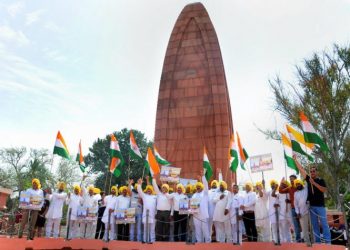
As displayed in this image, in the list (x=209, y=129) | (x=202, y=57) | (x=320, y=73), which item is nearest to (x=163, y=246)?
(x=209, y=129)

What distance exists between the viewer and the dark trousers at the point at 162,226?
858cm

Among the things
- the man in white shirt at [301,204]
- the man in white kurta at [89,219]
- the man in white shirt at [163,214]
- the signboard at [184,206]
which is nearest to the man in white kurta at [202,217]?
the signboard at [184,206]

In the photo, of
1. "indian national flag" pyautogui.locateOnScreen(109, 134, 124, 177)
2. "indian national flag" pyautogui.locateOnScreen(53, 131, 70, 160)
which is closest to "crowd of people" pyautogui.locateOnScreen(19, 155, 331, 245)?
"indian national flag" pyautogui.locateOnScreen(109, 134, 124, 177)

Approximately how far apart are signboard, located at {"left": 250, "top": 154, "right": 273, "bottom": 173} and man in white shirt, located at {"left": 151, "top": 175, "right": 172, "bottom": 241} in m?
2.27

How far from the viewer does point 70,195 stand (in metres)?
9.27

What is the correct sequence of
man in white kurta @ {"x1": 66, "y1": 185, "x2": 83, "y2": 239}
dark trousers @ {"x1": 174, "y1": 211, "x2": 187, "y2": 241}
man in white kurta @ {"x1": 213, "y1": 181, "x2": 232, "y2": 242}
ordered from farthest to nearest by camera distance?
1. man in white kurta @ {"x1": 66, "y1": 185, "x2": 83, "y2": 239}
2. dark trousers @ {"x1": 174, "y1": 211, "x2": 187, "y2": 241}
3. man in white kurta @ {"x1": 213, "y1": 181, "x2": 232, "y2": 242}

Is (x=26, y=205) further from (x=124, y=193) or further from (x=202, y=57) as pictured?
(x=202, y=57)

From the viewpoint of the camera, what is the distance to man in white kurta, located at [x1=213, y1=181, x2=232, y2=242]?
8180 millimetres

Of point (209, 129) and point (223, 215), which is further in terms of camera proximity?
point (209, 129)

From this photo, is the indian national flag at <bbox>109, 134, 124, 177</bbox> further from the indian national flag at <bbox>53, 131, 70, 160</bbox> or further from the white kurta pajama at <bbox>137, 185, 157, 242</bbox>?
the white kurta pajama at <bbox>137, 185, 157, 242</bbox>

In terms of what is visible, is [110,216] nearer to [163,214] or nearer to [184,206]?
[163,214]

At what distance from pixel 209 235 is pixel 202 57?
35.3 feet

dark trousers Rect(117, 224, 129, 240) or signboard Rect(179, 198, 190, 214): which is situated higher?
signboard Rect(179, 198, 190, 214)

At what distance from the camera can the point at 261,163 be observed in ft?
27.4
